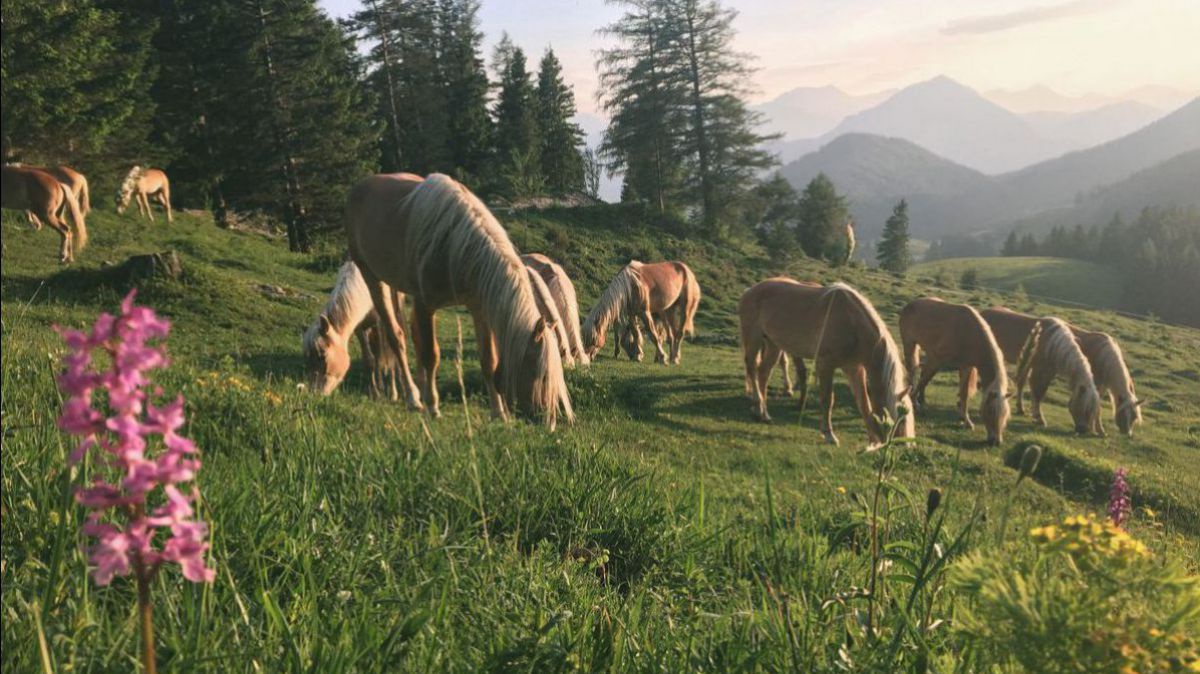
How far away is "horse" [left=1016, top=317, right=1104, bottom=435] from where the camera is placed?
16.0 meters

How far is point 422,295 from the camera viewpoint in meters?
6.67

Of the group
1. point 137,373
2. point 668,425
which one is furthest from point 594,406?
point 137,373

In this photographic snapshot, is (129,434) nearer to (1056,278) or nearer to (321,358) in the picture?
(321,358)

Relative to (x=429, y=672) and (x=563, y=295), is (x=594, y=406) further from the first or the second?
(x=429, y=672)

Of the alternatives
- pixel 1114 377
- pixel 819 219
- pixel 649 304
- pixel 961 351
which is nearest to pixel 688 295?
pixel 649 304

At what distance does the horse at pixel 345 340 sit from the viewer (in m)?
8.38

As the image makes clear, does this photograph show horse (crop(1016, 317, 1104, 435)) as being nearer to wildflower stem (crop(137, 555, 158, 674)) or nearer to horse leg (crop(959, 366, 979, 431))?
horse leg (crop(959, 366, 979, 431))

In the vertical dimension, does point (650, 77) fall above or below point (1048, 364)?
above

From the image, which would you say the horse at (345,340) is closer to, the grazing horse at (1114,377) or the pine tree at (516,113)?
A: the grazing horse at (1114,377)

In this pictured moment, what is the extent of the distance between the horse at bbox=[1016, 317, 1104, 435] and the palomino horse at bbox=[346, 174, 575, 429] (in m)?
14.5

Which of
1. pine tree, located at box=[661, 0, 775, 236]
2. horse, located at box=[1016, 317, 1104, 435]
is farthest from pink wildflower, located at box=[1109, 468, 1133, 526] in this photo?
pine tree, located at box=[661, 0, 775, 236]

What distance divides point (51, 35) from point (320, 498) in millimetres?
1896

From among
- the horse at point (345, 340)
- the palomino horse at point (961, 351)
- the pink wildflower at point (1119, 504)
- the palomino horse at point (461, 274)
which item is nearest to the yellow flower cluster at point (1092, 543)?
the pink wildflower at point (1119, 504)

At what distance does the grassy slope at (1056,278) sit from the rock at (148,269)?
91.1 meters
